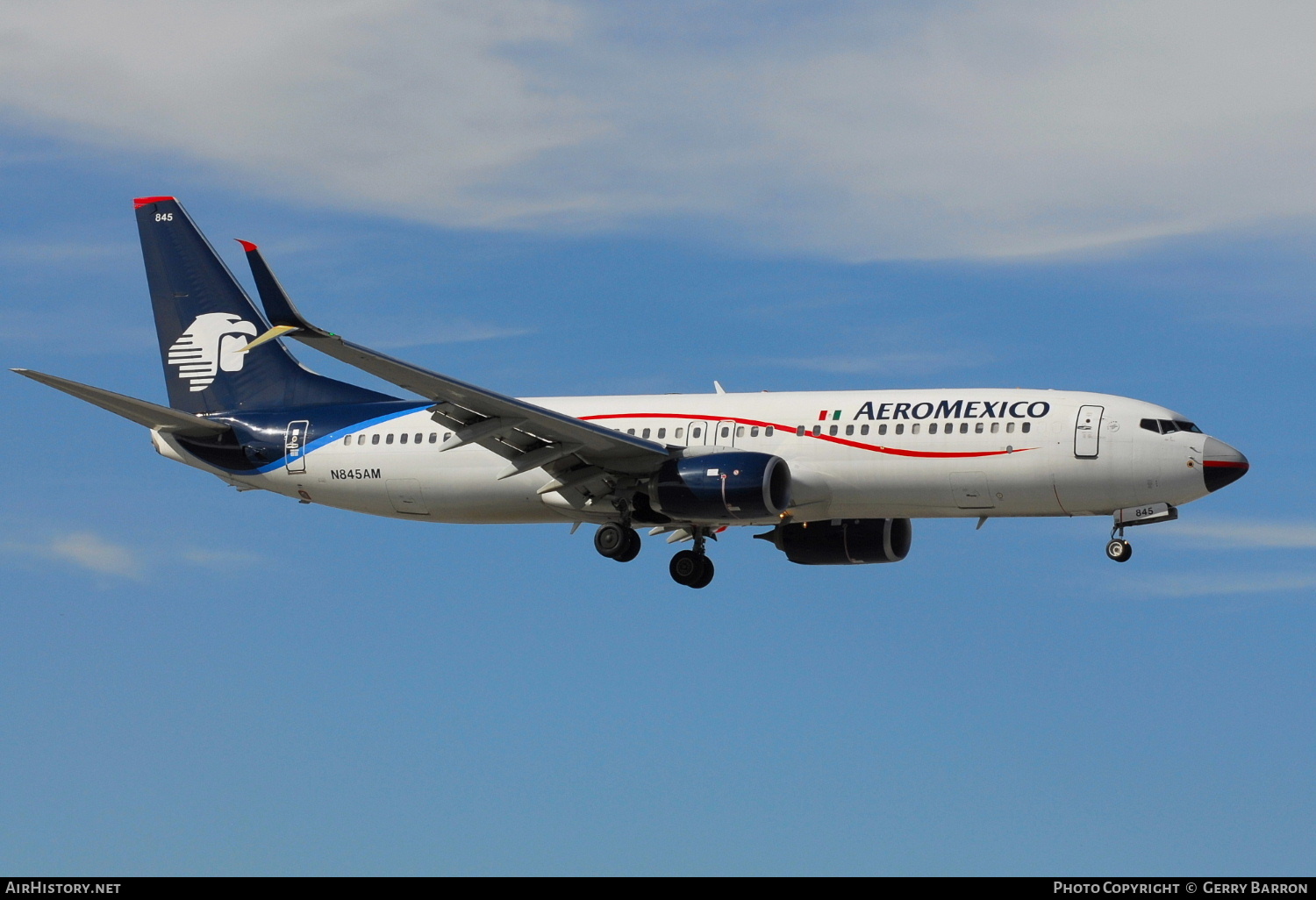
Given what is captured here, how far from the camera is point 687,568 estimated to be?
4734 cm

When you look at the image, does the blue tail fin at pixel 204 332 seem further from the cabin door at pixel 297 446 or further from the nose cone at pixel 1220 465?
the nose cone at pixel 1220 465

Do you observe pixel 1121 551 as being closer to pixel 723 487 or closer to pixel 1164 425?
pixel 1164 425

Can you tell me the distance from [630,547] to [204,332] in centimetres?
1655

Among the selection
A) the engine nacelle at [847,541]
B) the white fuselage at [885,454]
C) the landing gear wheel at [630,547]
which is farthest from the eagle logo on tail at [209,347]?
the engine nacelle at [847,541]

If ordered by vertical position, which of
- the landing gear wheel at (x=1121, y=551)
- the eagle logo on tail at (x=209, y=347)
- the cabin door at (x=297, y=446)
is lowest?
the landing gear wheel at (x=1121, y=551)

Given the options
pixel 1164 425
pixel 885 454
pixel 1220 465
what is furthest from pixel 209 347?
pixel 1220 465

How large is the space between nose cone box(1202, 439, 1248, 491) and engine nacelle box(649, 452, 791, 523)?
1054 cm

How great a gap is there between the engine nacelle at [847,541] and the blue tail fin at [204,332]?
13950 millimetres

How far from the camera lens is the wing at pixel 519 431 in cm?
3831

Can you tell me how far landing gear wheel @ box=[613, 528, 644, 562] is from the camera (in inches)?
1797

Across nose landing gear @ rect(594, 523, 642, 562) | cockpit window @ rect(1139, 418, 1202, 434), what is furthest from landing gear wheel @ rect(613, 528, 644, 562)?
cockpit window @ rect(1139, 418, 1202, 434)

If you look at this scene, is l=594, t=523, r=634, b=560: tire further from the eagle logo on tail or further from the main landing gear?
the eagle logo on tail
